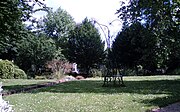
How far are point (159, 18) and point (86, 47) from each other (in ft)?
102

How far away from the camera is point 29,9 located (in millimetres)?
15578

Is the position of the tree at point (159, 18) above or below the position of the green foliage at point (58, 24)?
below

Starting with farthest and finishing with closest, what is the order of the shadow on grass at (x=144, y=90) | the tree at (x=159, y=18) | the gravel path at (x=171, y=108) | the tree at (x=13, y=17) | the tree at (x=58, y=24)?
the tree at (x=58, y=24) → the tree at (x=159, y=18) → the tree at (x=13, y=17) → the shadow on grass at (x=144, y=90) → the gravel path at (x=171, y=108)

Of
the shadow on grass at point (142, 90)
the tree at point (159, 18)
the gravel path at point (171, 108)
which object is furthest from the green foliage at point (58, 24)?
the gravel path at point (171, 108)

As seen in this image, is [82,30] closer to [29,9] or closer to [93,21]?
[93,21]

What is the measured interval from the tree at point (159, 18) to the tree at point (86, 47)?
27.4m

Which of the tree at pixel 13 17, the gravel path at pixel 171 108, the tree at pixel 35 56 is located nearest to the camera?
the gravel path at pixel 171 108

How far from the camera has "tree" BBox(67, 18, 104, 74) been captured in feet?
170

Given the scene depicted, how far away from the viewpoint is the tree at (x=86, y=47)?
51938 mm

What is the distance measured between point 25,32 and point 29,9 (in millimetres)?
1893

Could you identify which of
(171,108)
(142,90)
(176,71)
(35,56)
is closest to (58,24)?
(35,56)

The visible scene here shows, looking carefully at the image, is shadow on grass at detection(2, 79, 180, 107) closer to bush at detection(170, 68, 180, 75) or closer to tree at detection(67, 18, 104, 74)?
bush at detection(170, 68, 180, 75)

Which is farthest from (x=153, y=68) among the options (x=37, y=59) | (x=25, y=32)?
(x=25, y=32)

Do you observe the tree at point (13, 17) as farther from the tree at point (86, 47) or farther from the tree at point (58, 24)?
the tree at point (58, 24)
